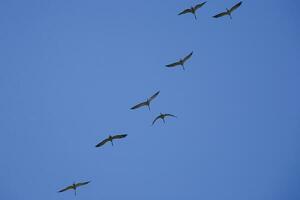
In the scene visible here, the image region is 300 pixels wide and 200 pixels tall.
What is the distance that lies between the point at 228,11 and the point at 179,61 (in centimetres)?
995

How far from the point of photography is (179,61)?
161 feet

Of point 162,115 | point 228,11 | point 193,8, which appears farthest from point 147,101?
point 228,11

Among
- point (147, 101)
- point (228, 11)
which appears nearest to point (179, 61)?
point (147, 101)

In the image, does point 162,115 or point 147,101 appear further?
point 162,115

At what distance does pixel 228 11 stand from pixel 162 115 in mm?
16124

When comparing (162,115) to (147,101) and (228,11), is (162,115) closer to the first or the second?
(147,101)

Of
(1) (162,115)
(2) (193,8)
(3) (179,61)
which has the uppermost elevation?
(2) (193,8)

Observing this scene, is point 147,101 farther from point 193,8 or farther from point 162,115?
point 193,8

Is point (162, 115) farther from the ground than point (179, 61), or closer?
closer

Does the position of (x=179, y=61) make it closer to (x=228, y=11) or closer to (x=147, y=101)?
(x=147, y=101)

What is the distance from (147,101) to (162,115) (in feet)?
13.8

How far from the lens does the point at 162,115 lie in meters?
51.2

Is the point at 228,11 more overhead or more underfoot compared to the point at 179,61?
more overhead

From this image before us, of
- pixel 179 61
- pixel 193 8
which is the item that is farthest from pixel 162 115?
pixel 193 8
